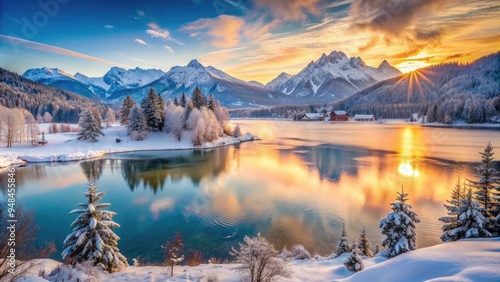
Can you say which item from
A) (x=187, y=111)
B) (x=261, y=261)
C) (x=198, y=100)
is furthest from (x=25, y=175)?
(x=261, y=261)

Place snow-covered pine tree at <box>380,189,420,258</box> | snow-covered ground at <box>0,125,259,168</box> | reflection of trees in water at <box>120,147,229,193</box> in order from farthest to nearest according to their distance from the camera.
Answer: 1. snow-covered ground at <box>0,125,259,168</box>
2. reflection of trees in water at <box>120,147,229,193</box>
3. snow-covered pine tree at <box>380,189,420,258</box>

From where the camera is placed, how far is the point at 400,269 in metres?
9.38

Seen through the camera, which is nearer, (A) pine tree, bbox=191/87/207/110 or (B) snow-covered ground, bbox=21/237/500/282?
(B) snow-covered ground, bbox=21/237/500/282

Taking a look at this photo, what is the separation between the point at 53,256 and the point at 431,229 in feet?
88.7

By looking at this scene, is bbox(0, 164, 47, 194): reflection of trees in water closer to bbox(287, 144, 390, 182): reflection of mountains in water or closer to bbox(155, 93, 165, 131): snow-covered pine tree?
bbox(155, 93, 165, 131): snow-covered pine tree

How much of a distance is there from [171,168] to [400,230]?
35.9m

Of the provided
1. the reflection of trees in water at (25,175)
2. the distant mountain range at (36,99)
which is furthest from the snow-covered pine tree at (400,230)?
the distant mountain range at (36,99)

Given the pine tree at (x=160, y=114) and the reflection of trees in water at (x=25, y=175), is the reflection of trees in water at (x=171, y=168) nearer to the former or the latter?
the reflection of trees in water at (x=25, y=175)

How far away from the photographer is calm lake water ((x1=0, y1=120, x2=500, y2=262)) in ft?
63.4

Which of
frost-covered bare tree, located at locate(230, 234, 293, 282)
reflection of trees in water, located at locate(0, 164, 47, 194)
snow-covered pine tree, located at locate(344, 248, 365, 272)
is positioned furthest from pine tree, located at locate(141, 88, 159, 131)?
snow-covered pine tree, located at locate(344, 248, 365, 272)

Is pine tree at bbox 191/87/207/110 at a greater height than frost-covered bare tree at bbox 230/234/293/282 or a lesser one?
greater

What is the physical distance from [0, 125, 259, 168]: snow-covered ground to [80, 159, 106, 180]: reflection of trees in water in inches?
188

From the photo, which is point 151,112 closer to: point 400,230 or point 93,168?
point 93,168

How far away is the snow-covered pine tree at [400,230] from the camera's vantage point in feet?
41.8
